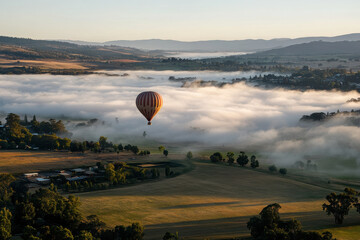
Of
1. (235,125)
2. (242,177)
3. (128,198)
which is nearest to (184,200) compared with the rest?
(128,198)

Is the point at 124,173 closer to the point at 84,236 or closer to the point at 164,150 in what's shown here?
the point at 164,150

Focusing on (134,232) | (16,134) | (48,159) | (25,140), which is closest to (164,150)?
(48,159)

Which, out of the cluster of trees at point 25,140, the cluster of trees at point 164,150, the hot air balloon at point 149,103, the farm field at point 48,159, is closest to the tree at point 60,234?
the farm field at point 48,159

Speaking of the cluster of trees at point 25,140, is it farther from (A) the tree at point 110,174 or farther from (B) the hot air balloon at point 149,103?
(A) the tree at point 110,174

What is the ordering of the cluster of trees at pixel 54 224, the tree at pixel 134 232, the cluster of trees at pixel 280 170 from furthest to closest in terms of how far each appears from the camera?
the cluster of trees at pixel 280 170
the tree at pixel 134 232
the cluster of trees at pixel 54 224

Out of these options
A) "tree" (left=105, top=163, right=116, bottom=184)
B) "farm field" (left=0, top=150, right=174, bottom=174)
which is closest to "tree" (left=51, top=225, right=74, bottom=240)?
"tree" (left=105, top=163, right=116, bottom=184)
